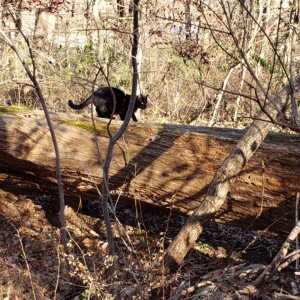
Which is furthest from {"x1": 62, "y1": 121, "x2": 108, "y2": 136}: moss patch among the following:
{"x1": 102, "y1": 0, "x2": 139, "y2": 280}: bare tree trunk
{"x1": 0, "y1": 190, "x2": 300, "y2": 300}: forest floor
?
{"x1": 102, "y1": 0, "x2": 139, "y2": 280}: bare tree trunk

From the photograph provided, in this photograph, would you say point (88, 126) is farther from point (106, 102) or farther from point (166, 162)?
point (106, 102)

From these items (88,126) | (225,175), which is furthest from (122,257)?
(225,175)

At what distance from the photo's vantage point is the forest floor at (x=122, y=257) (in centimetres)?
330

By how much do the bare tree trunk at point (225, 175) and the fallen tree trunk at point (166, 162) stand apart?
0.63m

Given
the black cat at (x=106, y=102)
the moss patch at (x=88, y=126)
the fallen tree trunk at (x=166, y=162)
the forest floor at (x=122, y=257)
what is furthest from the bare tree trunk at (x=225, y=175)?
the black cat at (x=106, y=102)

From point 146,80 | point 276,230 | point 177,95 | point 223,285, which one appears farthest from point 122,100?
point 223,285

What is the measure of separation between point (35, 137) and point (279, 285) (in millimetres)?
3068

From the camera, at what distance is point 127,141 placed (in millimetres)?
4762

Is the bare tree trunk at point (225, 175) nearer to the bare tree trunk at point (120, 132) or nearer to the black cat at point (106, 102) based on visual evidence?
the bare tree trunk at point (120, 132)

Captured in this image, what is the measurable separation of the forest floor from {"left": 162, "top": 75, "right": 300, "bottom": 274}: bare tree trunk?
254mm

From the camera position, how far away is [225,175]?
11.9ft

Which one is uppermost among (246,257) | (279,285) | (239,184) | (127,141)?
(127,141)

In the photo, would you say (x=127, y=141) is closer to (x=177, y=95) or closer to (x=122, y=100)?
(x=122, y=100)

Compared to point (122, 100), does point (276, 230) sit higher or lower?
lower
